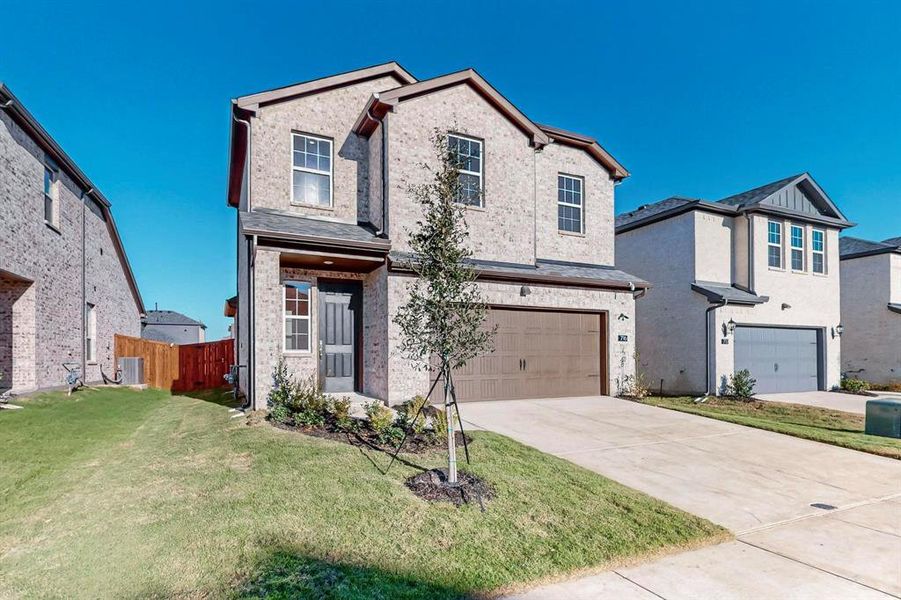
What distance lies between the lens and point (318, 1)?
43.6ft

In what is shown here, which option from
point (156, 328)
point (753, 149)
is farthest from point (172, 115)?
point (156, 328)

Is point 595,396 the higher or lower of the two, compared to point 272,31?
lower

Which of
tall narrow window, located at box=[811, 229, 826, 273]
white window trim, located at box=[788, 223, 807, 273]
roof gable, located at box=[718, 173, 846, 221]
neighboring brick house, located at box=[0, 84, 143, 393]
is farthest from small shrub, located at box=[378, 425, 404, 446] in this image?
tall narrow window, located at box=[811, 229, 826, 273]

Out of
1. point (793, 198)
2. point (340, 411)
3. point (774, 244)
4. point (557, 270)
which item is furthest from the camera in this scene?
point (793, 198)

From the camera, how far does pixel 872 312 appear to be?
64.2 ft

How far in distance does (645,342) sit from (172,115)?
18.3 metres

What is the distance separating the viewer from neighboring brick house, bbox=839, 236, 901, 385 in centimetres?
1889

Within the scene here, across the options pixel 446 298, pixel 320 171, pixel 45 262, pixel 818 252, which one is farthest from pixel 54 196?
pixel 818 252

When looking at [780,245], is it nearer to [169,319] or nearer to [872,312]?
[872,312]

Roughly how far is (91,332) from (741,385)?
70.2ft

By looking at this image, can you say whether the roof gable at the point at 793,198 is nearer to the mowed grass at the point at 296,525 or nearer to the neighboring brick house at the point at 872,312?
the neighboring brick house at the point at 872,312

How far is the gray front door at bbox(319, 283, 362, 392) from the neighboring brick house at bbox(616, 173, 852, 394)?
1087cm

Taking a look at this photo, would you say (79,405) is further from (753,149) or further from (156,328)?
(156,328)

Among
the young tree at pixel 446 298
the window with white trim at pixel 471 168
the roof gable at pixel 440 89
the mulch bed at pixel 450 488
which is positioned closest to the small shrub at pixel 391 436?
the mulch bed at pixel 450 488
